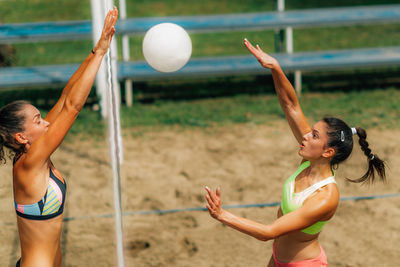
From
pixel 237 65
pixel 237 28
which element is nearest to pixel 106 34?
pixel 237 65

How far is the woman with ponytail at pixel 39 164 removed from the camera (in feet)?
9.00

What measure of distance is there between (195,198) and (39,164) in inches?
97.2

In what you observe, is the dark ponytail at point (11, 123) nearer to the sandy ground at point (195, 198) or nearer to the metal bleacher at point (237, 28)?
the sandy ground at point (195, 198)

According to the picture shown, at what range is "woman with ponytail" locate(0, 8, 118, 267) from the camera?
2.74m

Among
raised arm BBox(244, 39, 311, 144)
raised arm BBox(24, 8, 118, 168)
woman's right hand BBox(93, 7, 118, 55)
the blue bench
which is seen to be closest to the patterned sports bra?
raised arm BBox(24, 8, 118, 168)

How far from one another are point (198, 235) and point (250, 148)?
1.86 metres

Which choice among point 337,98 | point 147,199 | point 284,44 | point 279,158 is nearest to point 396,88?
point 337,98

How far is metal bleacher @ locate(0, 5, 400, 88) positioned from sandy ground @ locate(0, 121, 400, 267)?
1283 millimetres

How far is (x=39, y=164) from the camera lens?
109 inches

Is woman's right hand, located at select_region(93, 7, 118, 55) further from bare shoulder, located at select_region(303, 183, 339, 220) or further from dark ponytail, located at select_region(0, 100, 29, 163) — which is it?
bare shoulder, located at select_region(303, 183, 339, 220)

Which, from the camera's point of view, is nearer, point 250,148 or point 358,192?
point 358,192

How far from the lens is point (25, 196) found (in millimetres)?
2820

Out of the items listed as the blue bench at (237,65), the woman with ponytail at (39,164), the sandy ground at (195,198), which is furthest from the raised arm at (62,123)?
the blue bench at (237,65)

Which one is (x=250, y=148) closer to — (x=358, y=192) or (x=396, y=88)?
(x=358, y=192)
